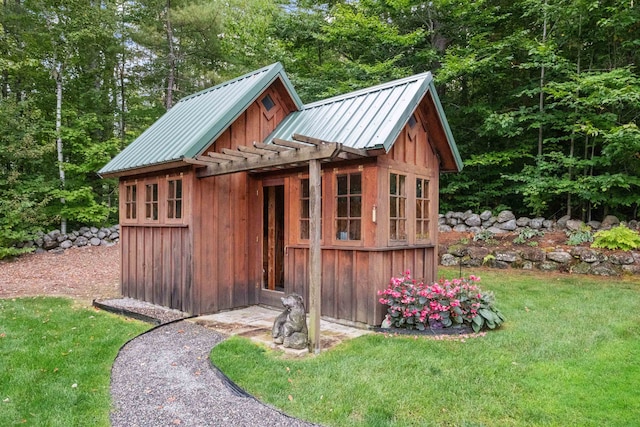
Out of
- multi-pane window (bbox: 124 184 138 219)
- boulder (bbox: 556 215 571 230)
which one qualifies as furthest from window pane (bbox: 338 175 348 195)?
boulder (bbox: 556 215 571 230)

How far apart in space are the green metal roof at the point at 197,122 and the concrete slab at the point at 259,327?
98.7 inches

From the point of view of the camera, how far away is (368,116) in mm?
5848

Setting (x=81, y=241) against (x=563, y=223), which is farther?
(x=81, y=241)

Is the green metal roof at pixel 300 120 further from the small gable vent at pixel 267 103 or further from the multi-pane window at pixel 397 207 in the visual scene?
the multi-pane window at pixel 397 207

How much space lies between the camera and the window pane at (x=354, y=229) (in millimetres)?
5652

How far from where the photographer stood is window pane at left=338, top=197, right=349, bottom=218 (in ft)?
19.0

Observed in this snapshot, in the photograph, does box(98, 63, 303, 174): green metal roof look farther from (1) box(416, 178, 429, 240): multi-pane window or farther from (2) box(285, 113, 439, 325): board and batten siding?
(1) box(416, 178, 429, 240): multi-pane window

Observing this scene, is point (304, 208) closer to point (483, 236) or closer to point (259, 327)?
point (259, 327)

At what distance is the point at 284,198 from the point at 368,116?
79.9 inches

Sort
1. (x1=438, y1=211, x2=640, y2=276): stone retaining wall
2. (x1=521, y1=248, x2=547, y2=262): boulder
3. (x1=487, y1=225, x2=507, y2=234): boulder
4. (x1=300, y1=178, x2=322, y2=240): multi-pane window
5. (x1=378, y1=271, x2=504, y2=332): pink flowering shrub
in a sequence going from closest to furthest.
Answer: (x1=378, y1=271, x2=504, y2=332): pink flowering shrub
(x1=300, y1=178, x2=322, y2=240): multi-pane window
(x1=438, y1=211, x2=640, y2=276): stone retaining wall
(x1=521, y1=248, x2=547, y2=262): boulder
(x1=487, y1=225, x2=507, y2=234): boulder

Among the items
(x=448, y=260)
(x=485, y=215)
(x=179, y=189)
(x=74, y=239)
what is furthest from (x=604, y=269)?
(x=74, y=239)

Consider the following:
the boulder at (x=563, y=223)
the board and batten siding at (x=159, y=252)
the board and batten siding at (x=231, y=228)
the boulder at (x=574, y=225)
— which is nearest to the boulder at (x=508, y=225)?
the boulder at (x=563, y=223)

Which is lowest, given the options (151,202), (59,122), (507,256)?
(507,256)

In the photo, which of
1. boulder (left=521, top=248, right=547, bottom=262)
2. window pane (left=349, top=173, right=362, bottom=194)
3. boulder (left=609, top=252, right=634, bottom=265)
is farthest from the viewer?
boulder (left=521, top=248, right=547, bottom=262)
